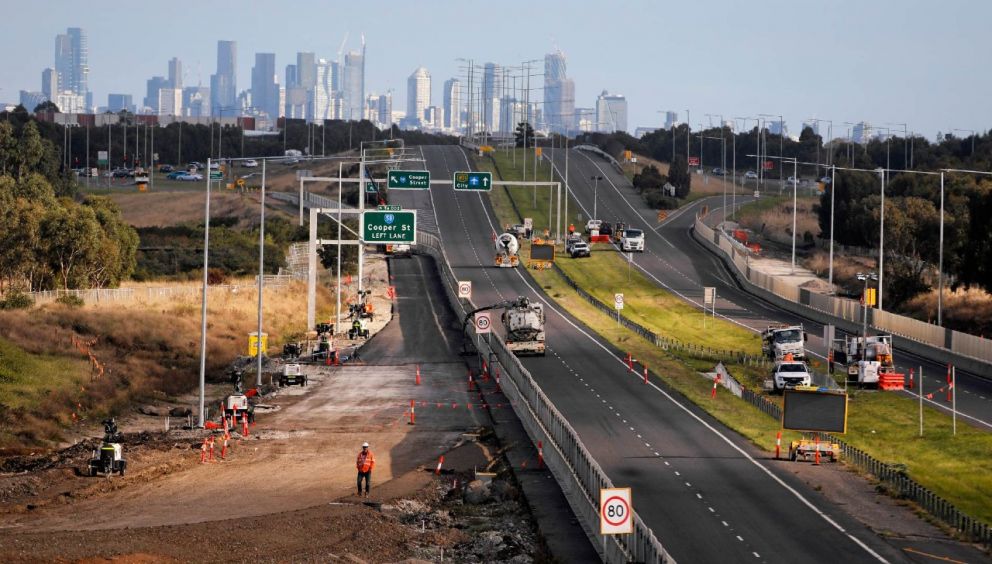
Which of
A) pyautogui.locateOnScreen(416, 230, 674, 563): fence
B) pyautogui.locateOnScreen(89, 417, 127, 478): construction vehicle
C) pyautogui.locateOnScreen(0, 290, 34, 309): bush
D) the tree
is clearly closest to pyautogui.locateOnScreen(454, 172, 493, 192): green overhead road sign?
pyautogui.locateOnScreen(0, 290, 34, 309): bush

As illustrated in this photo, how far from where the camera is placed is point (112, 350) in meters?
66.9

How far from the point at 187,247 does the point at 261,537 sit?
101 meters

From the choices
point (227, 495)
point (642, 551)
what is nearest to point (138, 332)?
point (227, 495)

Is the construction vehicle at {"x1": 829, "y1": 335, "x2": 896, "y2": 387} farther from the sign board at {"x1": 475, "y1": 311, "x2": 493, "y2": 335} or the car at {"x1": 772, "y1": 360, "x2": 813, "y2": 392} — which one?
the sign board at {"x1": 475, "y1": 311, "x2": 493, "y2": 335}

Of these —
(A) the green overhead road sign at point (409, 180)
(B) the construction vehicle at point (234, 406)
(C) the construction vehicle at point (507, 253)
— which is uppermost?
(A) the green overhead road sign at point (409, 180)

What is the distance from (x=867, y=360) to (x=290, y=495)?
31.8 m

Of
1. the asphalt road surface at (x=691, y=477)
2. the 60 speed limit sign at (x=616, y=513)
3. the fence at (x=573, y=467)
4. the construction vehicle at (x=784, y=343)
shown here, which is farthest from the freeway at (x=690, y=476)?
the construction vehicle at (x=784, y=343)

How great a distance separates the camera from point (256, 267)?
11900 centimetres

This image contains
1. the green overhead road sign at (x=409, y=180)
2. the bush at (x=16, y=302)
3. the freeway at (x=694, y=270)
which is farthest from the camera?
the green overhead road sign at (x=409, y=180)

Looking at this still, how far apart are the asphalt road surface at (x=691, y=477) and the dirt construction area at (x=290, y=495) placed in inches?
127

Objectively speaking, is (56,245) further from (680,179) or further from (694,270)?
(680,179)

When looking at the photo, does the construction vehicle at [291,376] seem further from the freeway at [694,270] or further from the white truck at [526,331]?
the freeway at [694,270]

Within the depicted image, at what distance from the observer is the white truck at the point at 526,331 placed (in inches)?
2717

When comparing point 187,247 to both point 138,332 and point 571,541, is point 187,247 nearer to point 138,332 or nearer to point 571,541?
point 138,332
